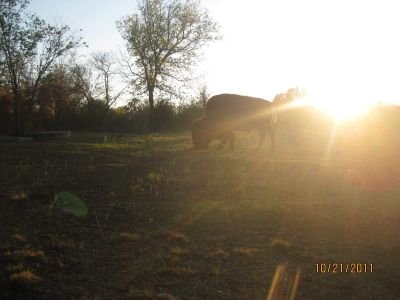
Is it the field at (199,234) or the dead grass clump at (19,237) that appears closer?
the field at (199,234)

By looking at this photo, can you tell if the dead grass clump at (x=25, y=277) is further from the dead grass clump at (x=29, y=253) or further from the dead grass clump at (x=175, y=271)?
the dead grass clump at (x=175, y=271)

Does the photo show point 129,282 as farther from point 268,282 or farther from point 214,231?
point 214,231

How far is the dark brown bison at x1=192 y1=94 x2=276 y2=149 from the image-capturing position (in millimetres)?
18797

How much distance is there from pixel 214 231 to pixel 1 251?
2.59 m

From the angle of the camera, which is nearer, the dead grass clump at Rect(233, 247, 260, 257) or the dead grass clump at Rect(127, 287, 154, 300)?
the dead grass clump at Rect(127, 287, 154, 300)

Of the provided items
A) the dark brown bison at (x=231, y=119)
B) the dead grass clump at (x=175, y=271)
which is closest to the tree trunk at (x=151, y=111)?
the dark brown bison at (x=231, y=119)

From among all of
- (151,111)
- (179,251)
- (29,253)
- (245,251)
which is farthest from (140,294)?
(151,111)

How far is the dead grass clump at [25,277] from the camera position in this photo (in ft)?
15.4

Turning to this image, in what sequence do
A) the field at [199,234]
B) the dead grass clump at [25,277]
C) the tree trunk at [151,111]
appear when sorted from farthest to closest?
the tree trunk at [151,111] → the field at [199,234] → the dead grass clump at [25,277]

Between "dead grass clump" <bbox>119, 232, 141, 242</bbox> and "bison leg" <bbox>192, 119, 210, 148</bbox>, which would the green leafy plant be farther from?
"bison leg" <bbox>192, 119, 210, 148</bbox>
